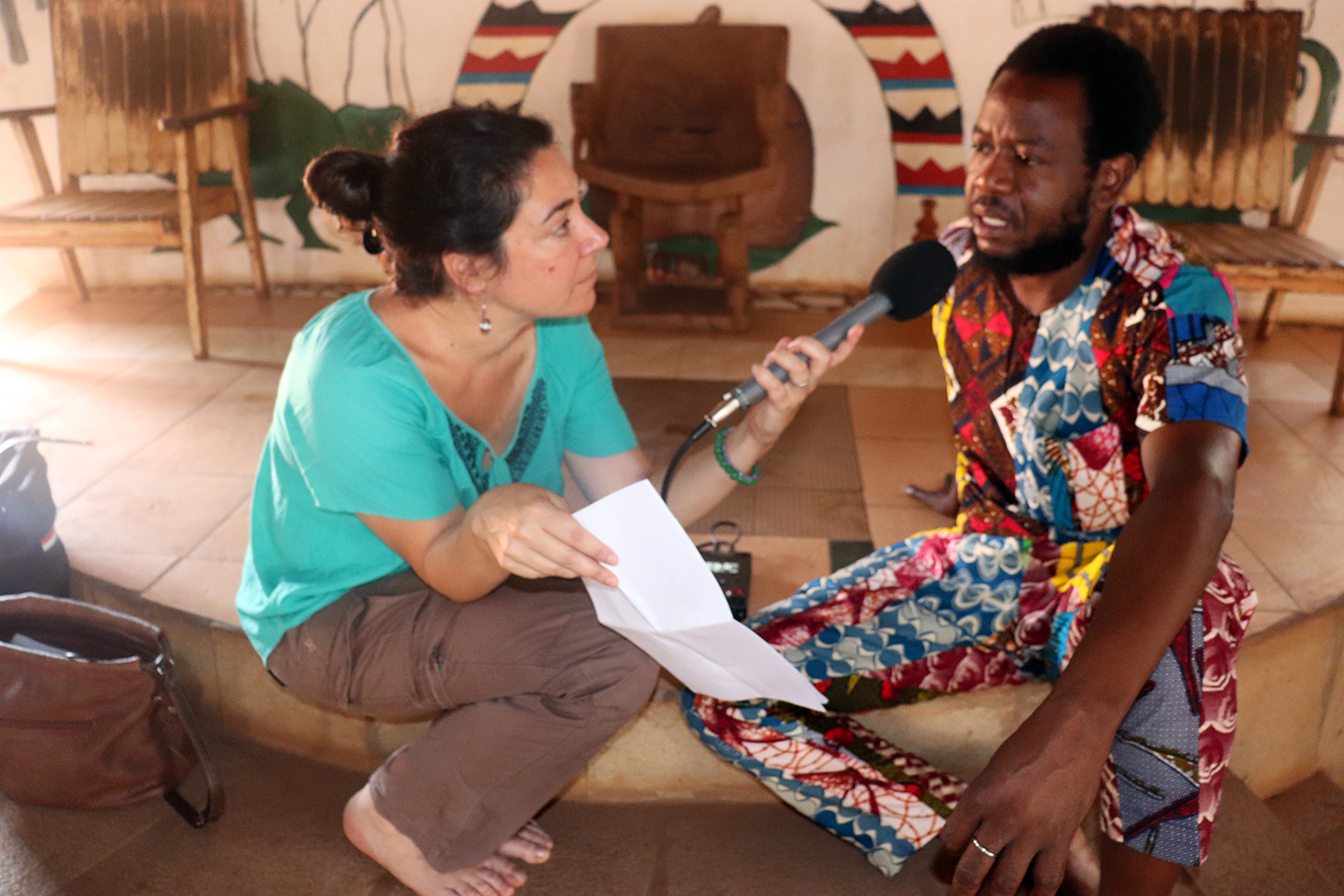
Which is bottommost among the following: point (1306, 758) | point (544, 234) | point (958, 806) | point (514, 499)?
point (1306, 758)

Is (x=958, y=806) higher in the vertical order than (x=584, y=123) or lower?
lower

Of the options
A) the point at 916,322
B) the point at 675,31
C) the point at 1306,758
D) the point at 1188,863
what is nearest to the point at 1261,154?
the point at 916,322

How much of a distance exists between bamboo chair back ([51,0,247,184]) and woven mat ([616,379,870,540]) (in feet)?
7.09

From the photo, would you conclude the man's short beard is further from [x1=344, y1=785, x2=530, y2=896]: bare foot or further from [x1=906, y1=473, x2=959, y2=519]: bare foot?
[x1=344, y1=785, x2=530, y2=896]: bare foot

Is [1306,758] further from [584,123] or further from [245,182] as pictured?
[245,182]

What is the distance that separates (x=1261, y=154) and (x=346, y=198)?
348 centimetres

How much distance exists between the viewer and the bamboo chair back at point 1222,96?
12.7 ft

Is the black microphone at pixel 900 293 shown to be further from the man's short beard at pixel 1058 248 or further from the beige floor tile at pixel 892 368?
the beige floor tile at pixel 892 368

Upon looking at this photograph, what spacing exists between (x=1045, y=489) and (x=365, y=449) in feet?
3.70

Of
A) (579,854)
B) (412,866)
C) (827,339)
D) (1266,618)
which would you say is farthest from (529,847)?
(1266,618)

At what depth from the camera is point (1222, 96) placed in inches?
153

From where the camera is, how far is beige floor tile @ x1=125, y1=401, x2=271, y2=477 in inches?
119

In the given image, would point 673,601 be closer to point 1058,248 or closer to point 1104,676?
point 1104,676

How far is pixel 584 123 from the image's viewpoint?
4.04 m
